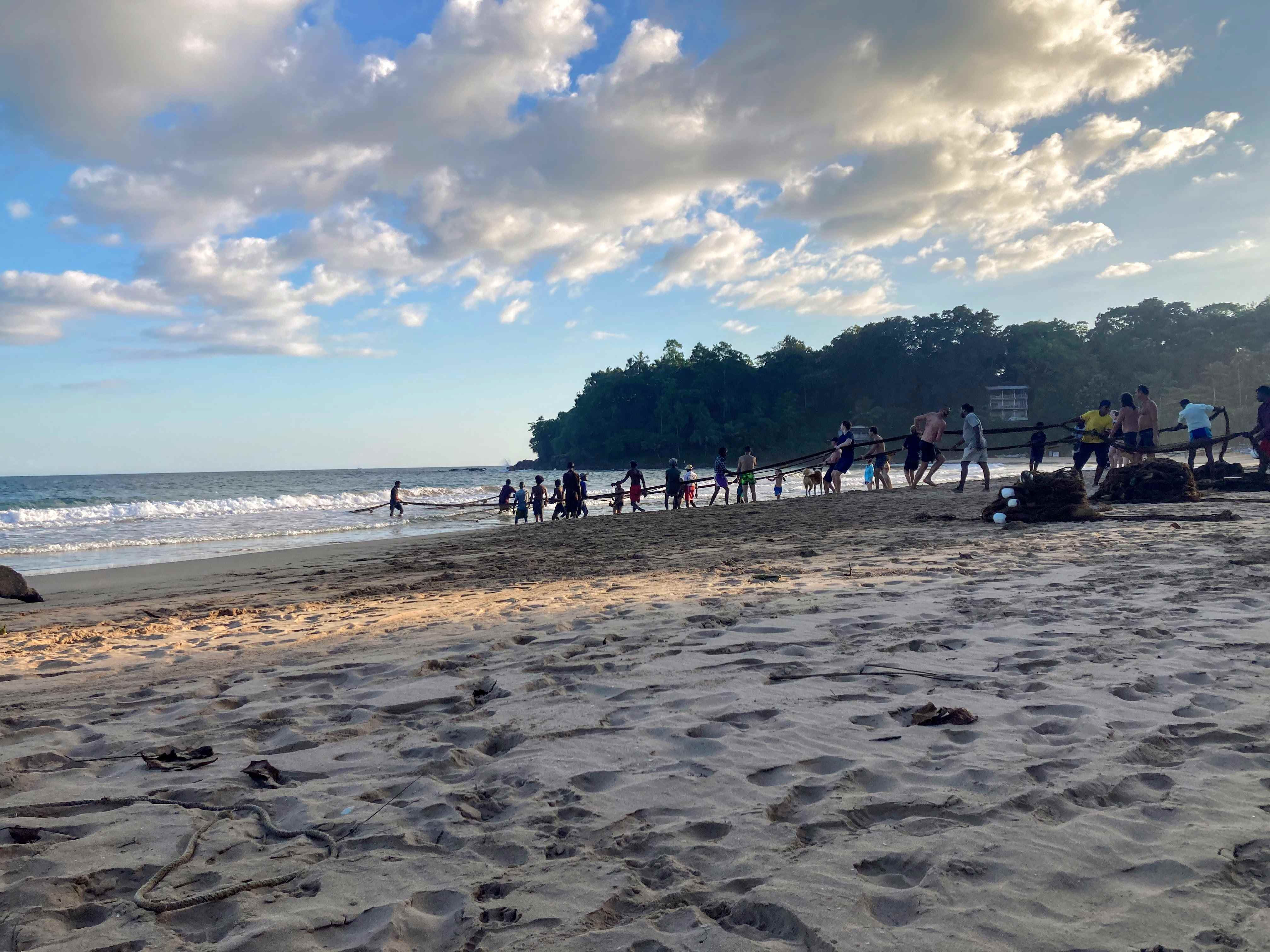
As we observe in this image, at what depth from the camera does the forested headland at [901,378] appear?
234 feet

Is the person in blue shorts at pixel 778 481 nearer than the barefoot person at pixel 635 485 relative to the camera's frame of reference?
No

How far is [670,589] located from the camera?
249 inches

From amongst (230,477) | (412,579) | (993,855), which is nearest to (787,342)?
(230,477)

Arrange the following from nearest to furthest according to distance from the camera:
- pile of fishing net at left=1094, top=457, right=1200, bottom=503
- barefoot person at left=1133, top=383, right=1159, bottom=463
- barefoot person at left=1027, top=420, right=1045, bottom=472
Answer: pile of fishing net at left=1094, top=457, right=1200, bottom=503 → barefoot person at left=1133, top=383, right=1159, bottom=463 → barefoot person at left=1027, top=420, right=1045, bottom=472

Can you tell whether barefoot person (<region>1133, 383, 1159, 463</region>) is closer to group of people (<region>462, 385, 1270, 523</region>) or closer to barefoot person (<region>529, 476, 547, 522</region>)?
group of people (<region>462, 385, 1270, 523</region>)

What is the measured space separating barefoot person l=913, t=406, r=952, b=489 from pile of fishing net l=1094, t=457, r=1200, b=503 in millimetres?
3734

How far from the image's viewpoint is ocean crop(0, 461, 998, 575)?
50.2 feet

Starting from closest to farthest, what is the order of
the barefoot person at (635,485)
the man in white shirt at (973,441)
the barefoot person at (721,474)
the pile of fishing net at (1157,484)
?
the pile of fishing net at (1157,484) → the man in white shirt at (973,441) → the barefoot person at (721,474) → the barefoot person at (635,485)

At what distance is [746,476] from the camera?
20.0 metres

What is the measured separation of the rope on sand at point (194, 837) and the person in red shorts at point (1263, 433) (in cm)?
1469

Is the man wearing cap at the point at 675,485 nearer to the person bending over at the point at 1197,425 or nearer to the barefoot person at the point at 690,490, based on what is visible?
the barefoot person at the point at 690,490

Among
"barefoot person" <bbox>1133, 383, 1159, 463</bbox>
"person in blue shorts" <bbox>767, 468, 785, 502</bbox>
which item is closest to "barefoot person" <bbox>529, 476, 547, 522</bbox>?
"person in blue shorts" <bbox>767, 468, 785, 502</bbox>

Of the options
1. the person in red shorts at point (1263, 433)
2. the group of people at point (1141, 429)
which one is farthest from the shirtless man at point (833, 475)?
the person in red shorts at point (1263, 433)

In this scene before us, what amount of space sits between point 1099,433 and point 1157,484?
3.35m
